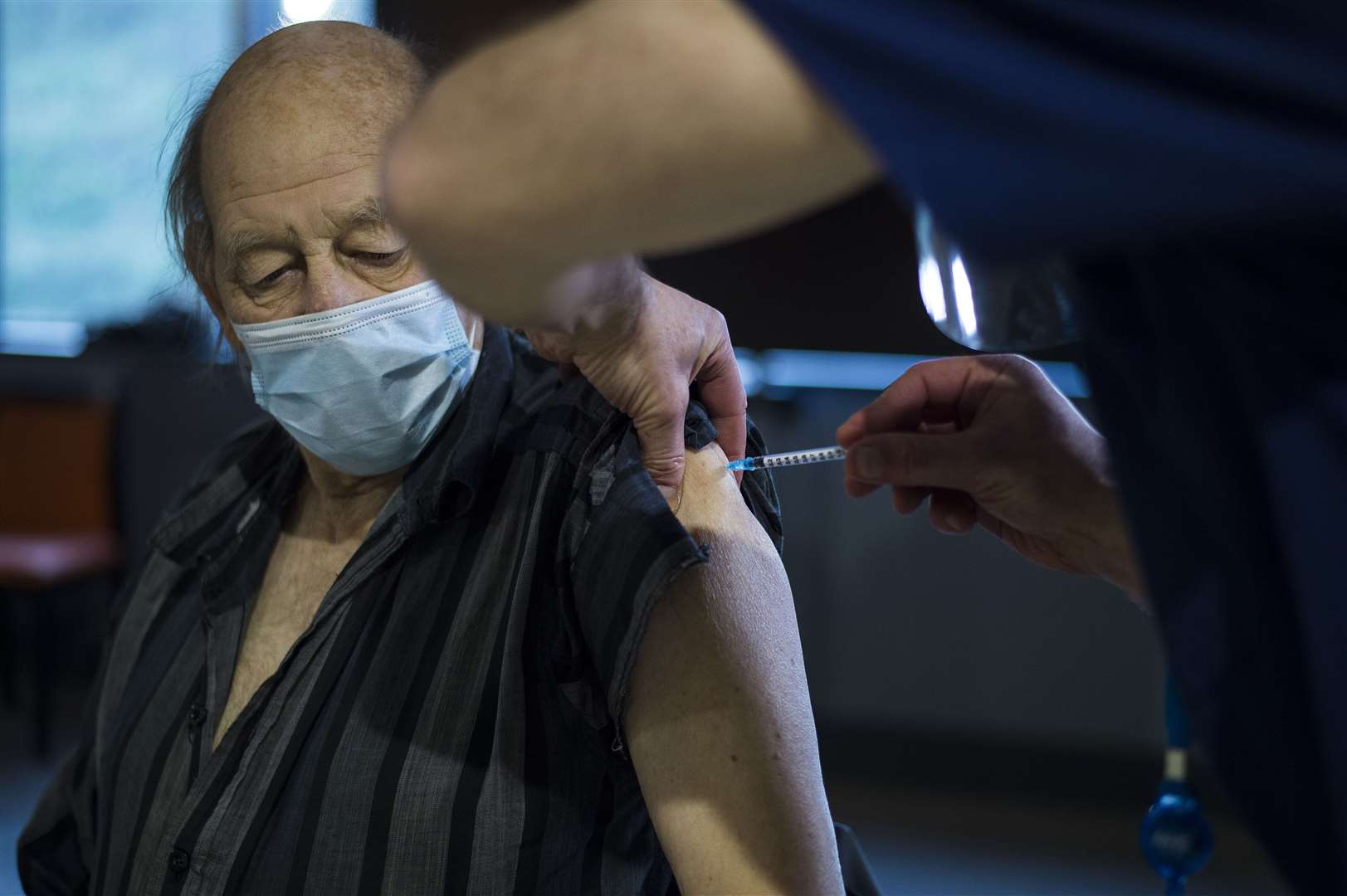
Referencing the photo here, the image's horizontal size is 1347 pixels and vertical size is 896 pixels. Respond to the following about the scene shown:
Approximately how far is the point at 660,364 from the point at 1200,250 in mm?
524

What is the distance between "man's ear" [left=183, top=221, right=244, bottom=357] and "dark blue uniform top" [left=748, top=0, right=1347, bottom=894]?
3.77 feet

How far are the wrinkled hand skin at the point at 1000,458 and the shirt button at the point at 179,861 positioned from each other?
80 centimetres

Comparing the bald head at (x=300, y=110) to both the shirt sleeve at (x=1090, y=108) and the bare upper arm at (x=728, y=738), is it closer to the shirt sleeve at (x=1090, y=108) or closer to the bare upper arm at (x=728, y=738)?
the bare upper arm at (x=728, y=738)

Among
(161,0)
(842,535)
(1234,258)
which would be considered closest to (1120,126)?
(1234,258)

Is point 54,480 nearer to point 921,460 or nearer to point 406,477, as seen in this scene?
point 406,477

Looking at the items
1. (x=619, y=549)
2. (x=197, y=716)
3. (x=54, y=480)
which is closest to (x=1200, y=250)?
(x=619, y=549)

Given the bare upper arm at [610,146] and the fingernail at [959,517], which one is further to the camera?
the fingernail at [959,517]

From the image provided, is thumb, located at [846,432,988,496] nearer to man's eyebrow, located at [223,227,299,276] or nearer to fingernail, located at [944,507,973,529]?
fingernail, located at [944,507,973,529]

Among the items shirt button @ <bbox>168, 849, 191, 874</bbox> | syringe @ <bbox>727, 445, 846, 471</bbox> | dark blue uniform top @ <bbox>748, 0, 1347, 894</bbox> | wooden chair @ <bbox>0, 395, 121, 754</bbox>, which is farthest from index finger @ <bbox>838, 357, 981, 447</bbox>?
wooden chair @ <bbox>0, 395, 121, 754</bbox>

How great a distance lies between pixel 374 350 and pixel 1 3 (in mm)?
5292

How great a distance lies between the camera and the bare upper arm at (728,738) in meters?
1.04

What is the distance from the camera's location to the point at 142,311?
16.1 feet

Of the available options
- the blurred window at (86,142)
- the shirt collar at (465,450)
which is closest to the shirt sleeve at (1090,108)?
the shirt collar at (465,450)

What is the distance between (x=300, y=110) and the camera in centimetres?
133
